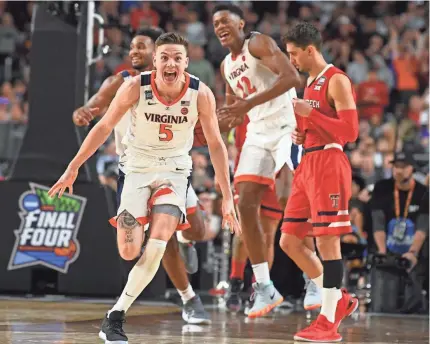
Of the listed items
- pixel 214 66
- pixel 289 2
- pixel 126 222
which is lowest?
pixel 126 222

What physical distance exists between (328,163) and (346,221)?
16.0 inches

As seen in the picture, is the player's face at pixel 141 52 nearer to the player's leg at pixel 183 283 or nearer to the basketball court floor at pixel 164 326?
the player's leg at pixel 183 283

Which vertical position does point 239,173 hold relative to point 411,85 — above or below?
below

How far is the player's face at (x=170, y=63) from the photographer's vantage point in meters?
5.95

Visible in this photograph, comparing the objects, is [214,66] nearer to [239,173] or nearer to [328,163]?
[239,173]

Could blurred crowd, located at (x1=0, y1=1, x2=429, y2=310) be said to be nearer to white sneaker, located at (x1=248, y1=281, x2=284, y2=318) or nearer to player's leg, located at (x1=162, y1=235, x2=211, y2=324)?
white sneaker, located at (x1=248, y1=281, x2=284, y2=318)

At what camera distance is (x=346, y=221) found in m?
6.43

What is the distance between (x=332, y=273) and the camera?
6391 mm

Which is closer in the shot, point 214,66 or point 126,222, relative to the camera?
point 126,222

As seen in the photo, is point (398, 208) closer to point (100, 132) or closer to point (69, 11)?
point (69, 11)

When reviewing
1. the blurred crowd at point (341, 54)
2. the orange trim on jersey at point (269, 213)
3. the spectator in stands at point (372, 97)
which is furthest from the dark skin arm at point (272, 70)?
the spectator in stands at point (372, 97)

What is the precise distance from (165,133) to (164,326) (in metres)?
1.68

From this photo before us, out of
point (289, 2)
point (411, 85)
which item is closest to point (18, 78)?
point (289, 2)

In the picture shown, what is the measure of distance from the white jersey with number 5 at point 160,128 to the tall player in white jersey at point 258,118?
1258 millimetres
